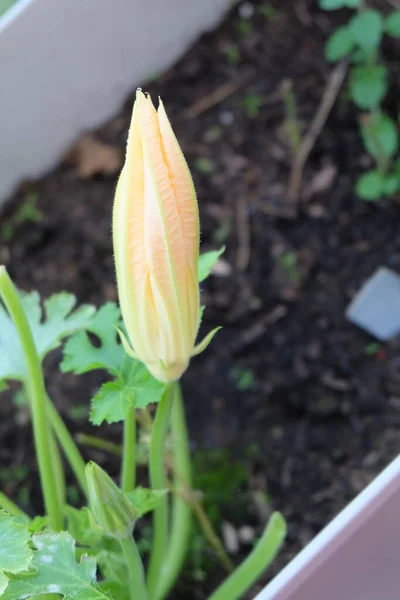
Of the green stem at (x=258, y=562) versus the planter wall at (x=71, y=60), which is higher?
the planter wall at (x=71, y=60)

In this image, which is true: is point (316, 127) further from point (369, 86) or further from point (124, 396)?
point (124, 396)

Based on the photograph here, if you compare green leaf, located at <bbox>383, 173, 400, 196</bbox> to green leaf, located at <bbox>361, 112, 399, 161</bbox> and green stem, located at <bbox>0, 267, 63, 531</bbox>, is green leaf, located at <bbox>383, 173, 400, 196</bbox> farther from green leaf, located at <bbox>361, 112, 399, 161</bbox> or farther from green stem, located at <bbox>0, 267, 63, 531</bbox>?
green stem, located at <bbox>0, 267, 63, 531</bbox>

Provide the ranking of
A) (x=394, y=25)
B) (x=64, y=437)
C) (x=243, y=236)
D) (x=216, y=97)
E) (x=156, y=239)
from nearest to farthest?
1. (x=156, y=239)
2. (x=64, y=437)
3. (x=394, y=25)
4. (x=243, y=236)
5. (x=216, y=97)

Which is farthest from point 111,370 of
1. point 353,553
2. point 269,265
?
point 269,265

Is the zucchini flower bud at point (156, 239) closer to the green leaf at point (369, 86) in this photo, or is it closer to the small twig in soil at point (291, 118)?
the green leaf at point (369, 86)

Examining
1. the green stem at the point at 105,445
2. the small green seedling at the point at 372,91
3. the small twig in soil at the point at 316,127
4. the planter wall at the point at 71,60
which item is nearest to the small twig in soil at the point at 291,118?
the small twig in soil at the point at 316,127

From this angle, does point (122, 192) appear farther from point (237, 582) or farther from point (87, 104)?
point (87, 104)

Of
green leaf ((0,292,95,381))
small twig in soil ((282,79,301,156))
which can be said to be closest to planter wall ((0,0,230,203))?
small twig in soil ((282,79,301,156))
